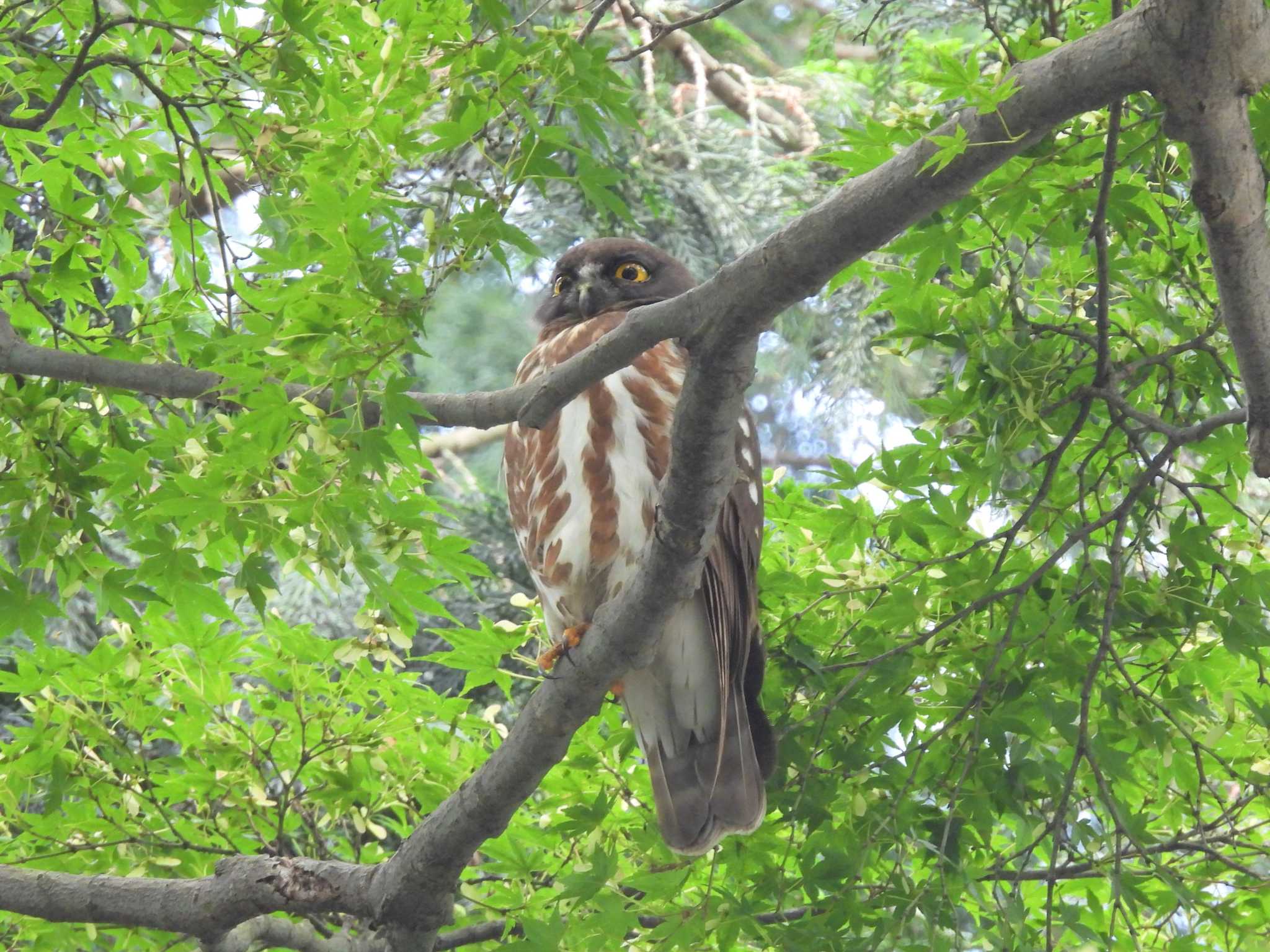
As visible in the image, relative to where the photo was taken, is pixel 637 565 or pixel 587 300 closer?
pixel 637 565

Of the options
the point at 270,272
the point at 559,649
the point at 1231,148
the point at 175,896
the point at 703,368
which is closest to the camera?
the point at 1231,148

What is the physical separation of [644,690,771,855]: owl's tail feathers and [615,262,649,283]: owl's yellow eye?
1329mm

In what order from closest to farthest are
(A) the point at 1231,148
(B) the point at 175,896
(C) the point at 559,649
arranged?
1. (A) the point at 1231,148
2. (B) the point at 175,896
3. (C) the point at 559,649

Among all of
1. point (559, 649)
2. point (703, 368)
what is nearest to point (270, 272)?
point (703, 368)

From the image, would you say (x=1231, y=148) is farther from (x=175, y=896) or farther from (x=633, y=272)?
(x=175, y=896)

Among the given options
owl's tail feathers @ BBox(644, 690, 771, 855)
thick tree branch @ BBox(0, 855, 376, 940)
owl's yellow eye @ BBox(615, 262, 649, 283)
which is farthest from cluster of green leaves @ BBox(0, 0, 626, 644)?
owl's yellow eye @ BBox(615, 262, 649, 283)

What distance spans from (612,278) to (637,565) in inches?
41.8

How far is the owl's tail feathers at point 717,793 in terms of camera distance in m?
2.82

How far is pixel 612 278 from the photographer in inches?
150

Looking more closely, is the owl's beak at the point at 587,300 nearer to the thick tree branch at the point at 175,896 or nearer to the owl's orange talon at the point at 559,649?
the owl's orange talon at the point at 559,649

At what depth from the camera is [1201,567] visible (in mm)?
2604

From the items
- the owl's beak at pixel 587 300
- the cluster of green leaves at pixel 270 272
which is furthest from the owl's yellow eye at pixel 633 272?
the cluster of green leaves at pixel 270 272

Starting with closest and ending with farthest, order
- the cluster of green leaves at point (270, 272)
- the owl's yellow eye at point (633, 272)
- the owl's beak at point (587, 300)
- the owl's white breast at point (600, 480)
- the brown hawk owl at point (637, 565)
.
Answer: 1. the cluster of green leaves at point (270, 272)
2. the brown hawk owl at point (637, 565)
3. the owl's white breast at point (600, 480)
4. the owl's beak at point (587, 300)
5. the owl's yellow eye at point (633, 272)

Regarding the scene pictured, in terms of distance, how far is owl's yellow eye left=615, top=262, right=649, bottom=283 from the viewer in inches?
149
